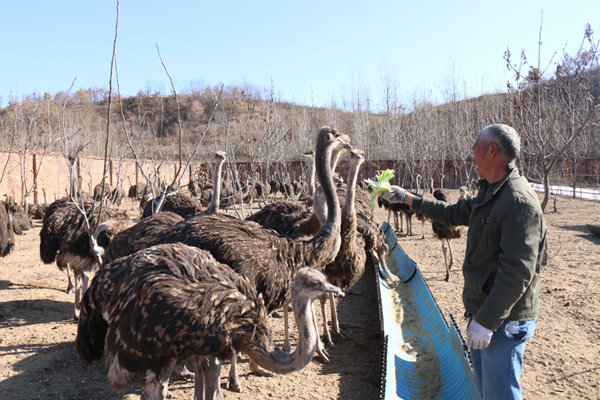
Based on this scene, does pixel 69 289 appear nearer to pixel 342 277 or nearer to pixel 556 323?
pixel 342 277

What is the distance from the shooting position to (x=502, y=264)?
8.12 ft

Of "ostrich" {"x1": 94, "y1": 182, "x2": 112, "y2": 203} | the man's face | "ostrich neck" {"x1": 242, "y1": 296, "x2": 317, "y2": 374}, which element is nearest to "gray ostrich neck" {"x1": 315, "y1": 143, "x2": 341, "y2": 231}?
"ostrich neck" {"x1": 242, "y1": 296, "x2": 317, "y2": 374}

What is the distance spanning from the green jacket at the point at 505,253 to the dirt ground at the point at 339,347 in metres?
2.12

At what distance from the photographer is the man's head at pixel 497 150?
2664 millimetres

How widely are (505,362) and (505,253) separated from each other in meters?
0.63

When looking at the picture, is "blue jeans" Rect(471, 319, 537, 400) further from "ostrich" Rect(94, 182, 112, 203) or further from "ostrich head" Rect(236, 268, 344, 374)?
"ostrich" Rect(94, 182, 112, 203)

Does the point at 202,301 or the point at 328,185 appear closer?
the point at 202,301

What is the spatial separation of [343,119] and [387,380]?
184ft

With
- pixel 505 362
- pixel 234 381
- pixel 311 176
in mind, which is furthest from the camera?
pixel 311 176

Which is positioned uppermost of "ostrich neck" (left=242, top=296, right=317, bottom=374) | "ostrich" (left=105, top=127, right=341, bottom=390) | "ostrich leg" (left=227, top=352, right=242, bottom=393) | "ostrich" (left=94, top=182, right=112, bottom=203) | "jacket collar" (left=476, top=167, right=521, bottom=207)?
"jacket collar" (left=476, top=167, right=521, bottom=207)

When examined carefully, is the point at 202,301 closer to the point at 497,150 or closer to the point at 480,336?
the point at 480,336

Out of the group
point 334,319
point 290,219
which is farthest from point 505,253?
point 290,219

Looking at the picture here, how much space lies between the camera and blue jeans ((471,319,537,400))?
102 inches

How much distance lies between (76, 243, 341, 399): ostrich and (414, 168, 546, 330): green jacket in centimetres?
88
